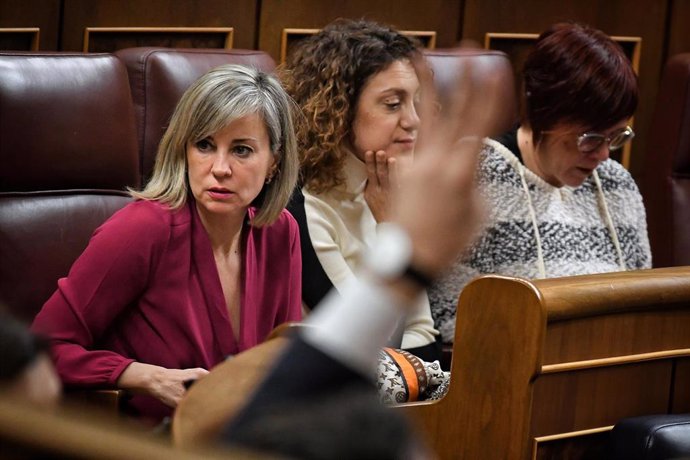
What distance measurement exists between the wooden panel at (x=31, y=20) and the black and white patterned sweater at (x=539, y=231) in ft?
3.22

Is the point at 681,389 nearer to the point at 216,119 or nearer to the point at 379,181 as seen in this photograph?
the point at 379,181

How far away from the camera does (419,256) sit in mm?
620

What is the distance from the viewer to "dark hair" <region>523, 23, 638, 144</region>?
2307 millimetres

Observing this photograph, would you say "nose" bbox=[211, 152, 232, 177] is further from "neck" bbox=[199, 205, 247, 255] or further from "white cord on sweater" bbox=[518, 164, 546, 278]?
"white cord on sweater" bbox=[518, 164, 546, 278]

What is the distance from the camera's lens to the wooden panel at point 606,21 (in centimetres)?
314

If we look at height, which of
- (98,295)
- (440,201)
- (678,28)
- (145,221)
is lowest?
(98,295)

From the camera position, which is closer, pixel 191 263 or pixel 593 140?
pixel 191 263

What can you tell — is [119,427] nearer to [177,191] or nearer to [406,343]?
[177,191]

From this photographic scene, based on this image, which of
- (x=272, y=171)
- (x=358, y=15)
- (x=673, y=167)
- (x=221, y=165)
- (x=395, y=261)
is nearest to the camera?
(x=395, y=261)

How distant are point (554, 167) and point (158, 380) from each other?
1.04 metres

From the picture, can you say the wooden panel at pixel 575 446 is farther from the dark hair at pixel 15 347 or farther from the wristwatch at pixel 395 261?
the dark hair at pixel 15 347

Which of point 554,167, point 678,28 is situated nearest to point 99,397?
point 554,167

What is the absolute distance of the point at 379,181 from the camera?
2184mm

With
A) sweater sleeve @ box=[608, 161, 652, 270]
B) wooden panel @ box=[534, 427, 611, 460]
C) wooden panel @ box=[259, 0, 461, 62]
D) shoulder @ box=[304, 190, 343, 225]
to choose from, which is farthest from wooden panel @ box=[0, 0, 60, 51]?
wooden panel @ box=[534, 427, 611, 460]
